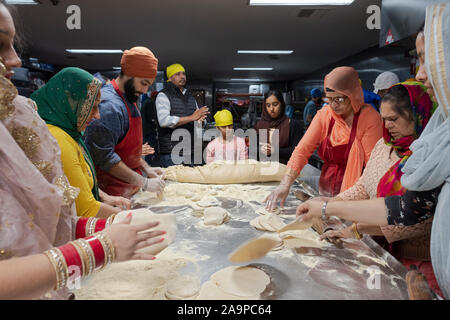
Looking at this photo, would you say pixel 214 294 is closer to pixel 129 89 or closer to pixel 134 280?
pixel 134 280

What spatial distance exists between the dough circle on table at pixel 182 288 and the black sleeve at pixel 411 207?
0.85 m

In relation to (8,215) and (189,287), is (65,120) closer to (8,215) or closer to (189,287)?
(8,215)

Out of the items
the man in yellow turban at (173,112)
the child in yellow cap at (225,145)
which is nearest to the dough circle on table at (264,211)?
the child in yellow cap at (225,145)

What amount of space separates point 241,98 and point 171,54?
651 cm

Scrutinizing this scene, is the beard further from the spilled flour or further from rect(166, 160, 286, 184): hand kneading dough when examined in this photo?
the spilled flour

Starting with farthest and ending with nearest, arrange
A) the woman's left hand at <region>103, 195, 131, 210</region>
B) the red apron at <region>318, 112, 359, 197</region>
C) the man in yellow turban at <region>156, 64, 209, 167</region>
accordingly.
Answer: the man in yellow turban at <region>156, 64, 209, 167</region> → the red apron at <region>318, 112, 359, 197</region> → the woman's left hand at <region>103, 195, 131, 210</region>

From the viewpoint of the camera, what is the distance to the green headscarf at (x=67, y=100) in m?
1.39

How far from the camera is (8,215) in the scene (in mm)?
694

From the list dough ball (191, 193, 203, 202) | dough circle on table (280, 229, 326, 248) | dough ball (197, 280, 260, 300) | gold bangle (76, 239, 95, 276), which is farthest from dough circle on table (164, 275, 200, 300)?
dough ball (191, 193, 203, 202)

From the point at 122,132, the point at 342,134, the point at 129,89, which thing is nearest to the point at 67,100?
the point at 122,132

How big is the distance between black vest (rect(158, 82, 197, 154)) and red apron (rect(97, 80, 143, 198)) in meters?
1.27

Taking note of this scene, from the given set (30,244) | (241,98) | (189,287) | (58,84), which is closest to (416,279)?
(189,287)

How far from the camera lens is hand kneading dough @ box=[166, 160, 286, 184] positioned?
2533 mm

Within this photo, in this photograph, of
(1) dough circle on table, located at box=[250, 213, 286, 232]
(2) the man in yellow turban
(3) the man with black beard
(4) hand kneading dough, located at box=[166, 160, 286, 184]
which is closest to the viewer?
(1) dough circle on table, located at box=[250, 213, 286, 232]
